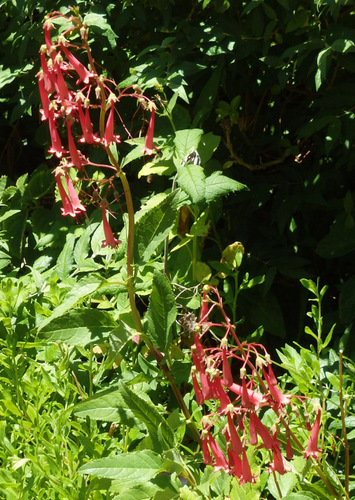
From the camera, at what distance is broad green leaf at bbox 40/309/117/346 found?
3.91 feet

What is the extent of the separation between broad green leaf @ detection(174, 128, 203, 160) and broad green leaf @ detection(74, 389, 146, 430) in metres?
0.63

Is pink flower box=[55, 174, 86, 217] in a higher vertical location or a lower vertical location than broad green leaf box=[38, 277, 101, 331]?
higher

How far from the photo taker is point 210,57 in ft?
6.29

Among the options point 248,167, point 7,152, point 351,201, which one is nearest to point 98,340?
point 351,201

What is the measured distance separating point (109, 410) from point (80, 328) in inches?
5.6

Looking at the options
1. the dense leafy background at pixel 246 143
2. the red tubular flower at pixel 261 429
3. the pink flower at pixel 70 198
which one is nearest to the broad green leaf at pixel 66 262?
the dense leafy background at pixel 246 143

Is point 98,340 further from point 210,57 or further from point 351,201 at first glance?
point 210,57

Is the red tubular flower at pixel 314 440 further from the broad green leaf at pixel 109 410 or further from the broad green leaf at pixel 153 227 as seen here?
the broad green leaf at pixel 153 227

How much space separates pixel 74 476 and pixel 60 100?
573 millimetres

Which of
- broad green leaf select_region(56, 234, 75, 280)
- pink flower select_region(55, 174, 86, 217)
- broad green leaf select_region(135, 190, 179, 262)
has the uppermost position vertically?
pink flower select_region(55, 174, 86, 217)

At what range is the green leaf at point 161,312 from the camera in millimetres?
1143

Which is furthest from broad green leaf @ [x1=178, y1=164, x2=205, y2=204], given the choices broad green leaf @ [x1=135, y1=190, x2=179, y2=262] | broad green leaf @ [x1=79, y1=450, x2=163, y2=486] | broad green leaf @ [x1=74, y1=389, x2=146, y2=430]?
broad green leaf @ [x1=79, y1=450, x2=163, y2=486]

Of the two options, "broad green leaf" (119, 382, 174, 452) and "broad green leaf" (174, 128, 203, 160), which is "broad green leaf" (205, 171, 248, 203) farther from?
"broad green leaf" (119, 382, 174, 452)

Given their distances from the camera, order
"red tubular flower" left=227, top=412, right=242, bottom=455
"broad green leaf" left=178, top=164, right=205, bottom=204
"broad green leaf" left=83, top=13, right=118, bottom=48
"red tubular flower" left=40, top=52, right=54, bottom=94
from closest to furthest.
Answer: "red tubular flower" left=227, top=412, right=242, bottom=455 < "red tubular flower" left=40, top=52, right=54, bottom=94 < "broad green leaf" left=178, top=164, right=205, bottom=204 < "broad green leaf" left=83, top=13, right=118, bottom=48
